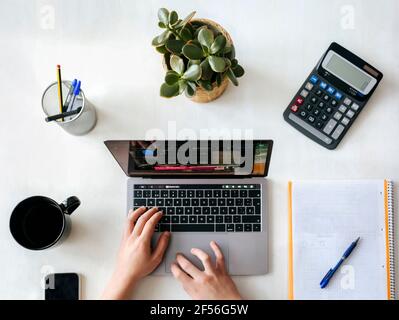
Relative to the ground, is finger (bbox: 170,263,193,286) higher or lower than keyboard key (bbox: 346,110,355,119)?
lower

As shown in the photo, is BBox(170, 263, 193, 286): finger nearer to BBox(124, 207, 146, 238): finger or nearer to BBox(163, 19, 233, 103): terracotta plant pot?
BBox(124, 207, 146, 238): finger

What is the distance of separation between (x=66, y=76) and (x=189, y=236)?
451mm

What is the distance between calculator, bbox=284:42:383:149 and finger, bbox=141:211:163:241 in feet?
1.16

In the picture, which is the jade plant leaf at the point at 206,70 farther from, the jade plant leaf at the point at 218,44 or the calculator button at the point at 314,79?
the calculator button at the point at 314,79

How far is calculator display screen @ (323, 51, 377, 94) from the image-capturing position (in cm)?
94

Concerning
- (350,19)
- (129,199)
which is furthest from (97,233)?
(350,19)

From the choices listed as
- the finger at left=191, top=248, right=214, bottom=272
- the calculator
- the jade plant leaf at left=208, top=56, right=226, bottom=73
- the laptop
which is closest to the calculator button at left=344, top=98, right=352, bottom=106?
the calculator

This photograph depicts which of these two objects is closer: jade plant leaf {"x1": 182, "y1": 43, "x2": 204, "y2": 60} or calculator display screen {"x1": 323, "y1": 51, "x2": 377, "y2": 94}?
jade plant leaf {"x1": 182, "y1": 43, "x2": 204, "y2": 60}

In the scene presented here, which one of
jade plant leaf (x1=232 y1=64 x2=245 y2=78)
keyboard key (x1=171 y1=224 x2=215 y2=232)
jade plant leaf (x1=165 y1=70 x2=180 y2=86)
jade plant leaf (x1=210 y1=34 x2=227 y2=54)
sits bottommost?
keyboard key (x1=171 y1=224 x2=215 y2=232)

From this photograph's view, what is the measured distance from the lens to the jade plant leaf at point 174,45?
790 mm

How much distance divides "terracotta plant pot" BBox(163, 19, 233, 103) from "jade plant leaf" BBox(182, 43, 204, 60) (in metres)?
0.07

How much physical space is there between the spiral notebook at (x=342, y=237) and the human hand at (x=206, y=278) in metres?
0.14

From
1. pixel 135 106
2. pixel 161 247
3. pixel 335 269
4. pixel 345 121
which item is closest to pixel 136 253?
pixel 161 247

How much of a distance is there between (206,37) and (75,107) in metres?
0.32
